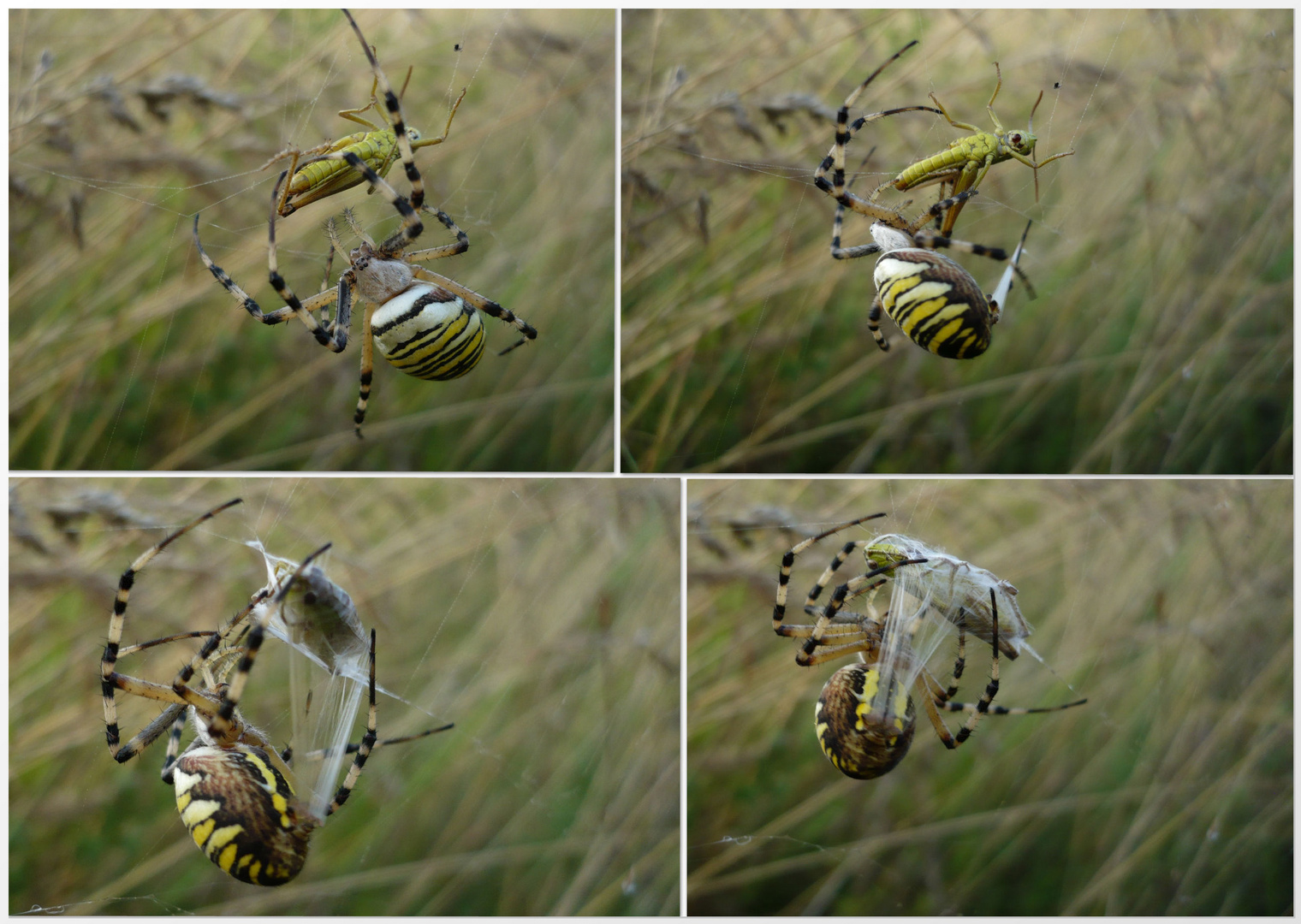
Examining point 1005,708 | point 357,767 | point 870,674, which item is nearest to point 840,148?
point 870,674

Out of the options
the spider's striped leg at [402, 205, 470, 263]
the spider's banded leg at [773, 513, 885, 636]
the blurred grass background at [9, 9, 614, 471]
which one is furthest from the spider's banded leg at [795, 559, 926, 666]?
the spider's striped leg at [402, 205, 470, 263]

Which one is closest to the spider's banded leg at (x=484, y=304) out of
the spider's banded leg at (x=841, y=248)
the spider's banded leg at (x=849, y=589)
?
the spider's banded leg at (x=841, y=248)

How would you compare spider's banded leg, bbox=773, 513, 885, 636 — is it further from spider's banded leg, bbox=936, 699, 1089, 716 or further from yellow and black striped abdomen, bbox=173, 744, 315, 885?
yellow and black striped abdomen, bbox=173, 744, 315, 885

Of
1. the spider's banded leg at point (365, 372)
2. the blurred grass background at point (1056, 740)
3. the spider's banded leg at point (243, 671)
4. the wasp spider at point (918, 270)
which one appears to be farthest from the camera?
the blurred grass background at point (1056, 740)

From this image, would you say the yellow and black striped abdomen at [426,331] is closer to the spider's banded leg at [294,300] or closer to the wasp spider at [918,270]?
the spider's banded leg at [294,300]

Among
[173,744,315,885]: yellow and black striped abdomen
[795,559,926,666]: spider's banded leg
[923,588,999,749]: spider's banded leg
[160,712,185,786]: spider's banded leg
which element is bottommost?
[173,744,315,885]: yellow and black striped abdomen

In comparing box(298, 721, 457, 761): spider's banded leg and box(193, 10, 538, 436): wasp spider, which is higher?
box(193, 10, 538, 436): wasp spider

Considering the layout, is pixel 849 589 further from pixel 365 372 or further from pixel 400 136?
pixel 400 136
